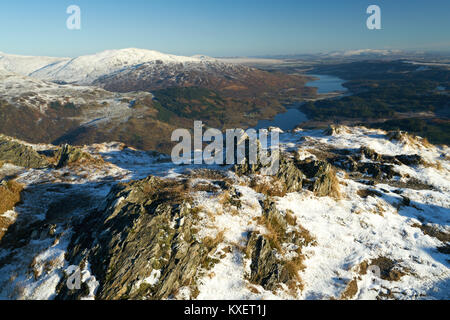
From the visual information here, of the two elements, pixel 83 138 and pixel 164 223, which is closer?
pixel 164 223

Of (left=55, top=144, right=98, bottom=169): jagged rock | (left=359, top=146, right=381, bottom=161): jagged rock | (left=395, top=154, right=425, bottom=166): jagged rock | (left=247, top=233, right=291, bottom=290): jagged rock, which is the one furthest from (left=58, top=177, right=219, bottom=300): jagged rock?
(left=395, top=154, right=425, bottom=166): jagged rock

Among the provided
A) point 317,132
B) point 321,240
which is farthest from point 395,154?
point 321,240

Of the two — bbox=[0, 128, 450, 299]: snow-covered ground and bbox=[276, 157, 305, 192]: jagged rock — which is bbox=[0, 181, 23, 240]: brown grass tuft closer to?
bbox=[0, 128, 450, 299]: snow-covered ground

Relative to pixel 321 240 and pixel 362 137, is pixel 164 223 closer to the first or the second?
pixel 321 240

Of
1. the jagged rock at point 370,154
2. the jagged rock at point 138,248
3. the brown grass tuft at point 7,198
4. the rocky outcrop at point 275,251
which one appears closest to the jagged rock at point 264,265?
the rocky outcrop at point 275,251

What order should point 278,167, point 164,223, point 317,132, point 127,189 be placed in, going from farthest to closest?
point 317,132 < point 278,167 < point 127,189 < point 164,223

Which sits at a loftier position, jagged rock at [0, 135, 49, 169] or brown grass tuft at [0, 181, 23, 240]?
jagged rock at [0, 135, 49, 169]
